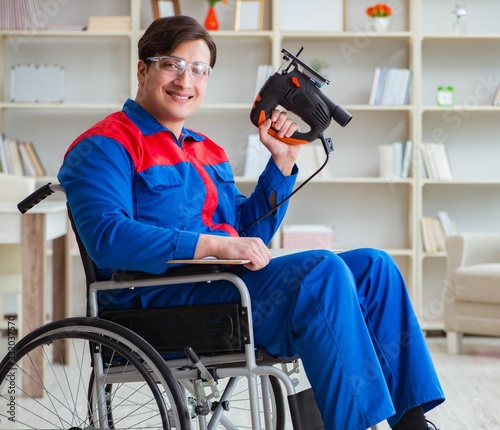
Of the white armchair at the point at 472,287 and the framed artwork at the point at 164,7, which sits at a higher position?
the framed artwork at the point at 164,7

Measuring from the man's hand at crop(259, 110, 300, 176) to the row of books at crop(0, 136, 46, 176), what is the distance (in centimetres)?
294

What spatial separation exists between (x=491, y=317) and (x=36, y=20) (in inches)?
110

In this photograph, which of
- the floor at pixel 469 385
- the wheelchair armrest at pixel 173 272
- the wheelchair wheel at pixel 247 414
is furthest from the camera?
the floor at pixel 469 385

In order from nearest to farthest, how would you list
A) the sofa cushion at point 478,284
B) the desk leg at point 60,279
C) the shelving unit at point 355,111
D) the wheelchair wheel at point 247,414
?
the wheelchair wheel at point 247,414, the desk leg at point 60,279, the sofa cushion at point 478,284, the shelving unit at point 355,111

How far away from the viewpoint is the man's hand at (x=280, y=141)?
1.74 metres

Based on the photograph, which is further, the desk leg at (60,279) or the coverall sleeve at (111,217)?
the desk leg at (60,279)

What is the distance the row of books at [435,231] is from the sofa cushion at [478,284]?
0.60 m

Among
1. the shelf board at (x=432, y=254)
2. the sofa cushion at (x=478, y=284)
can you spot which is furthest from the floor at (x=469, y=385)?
the shelf board at (x=432, y=254)

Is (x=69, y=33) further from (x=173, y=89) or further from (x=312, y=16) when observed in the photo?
(x=173, y=89)

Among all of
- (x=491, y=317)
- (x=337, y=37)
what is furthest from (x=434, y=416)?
(x=337, y=37)

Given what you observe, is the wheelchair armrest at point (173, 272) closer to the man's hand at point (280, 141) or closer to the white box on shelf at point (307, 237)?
the man's hand at point (280, 141)

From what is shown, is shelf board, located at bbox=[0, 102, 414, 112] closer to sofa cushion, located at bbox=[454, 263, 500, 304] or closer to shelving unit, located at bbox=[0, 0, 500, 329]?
shelving unit, located at bbox=[0, 0, 500, 329]

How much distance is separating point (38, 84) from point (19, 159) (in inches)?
16.5

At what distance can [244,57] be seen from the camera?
4629mm
